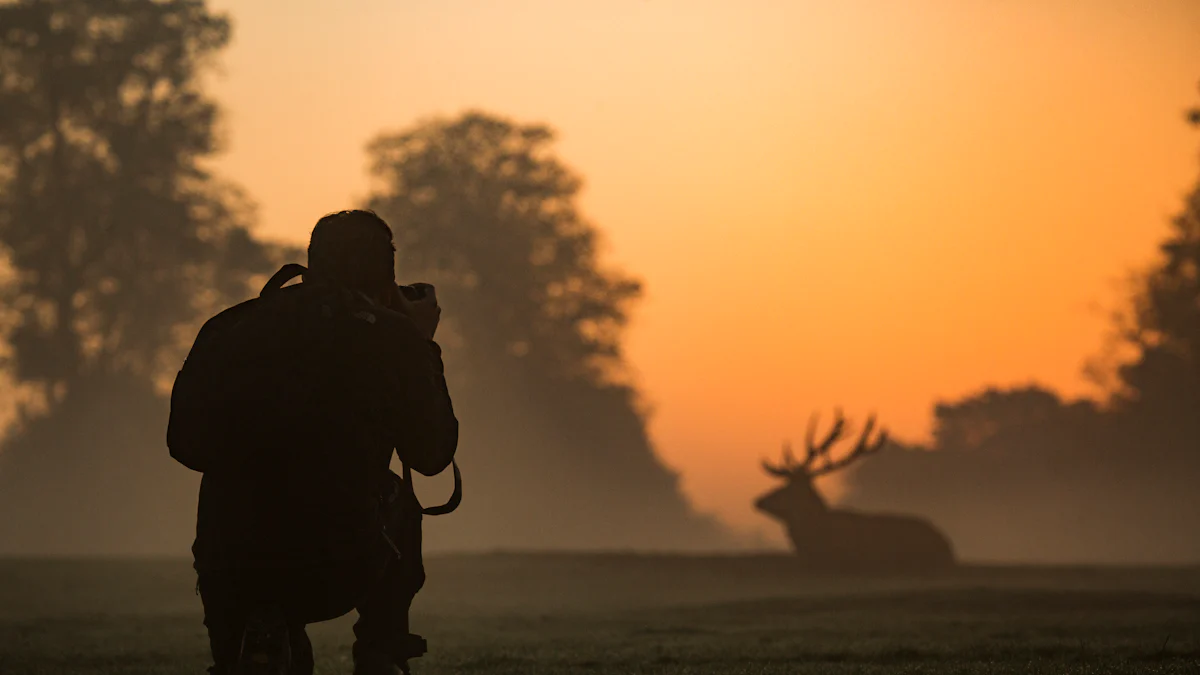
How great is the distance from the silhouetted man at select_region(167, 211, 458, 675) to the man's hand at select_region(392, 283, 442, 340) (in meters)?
0.19

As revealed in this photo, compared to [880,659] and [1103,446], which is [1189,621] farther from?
[1103,446]

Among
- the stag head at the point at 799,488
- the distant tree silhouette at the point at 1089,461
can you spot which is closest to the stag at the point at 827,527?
the stag head at the point at 799,488

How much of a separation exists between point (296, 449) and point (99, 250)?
34.7 m

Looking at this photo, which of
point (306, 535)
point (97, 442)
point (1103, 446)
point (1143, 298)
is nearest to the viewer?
point (306, 535)

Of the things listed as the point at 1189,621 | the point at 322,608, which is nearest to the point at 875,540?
the point at 1189,621

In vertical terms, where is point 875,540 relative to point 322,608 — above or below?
above

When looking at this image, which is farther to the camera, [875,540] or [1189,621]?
[875,540]

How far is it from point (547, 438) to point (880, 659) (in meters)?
35.8

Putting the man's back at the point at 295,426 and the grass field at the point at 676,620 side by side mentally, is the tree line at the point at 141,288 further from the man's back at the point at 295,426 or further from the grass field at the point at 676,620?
the man's back at the point at 295,426

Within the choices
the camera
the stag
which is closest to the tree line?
Answer: the stag

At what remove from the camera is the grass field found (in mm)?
9305

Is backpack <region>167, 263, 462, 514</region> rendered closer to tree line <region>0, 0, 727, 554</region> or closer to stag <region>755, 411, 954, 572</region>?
stag <region>755, 411, 954, 572</region>

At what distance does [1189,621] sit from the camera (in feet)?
42.7

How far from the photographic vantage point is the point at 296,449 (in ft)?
14.4
